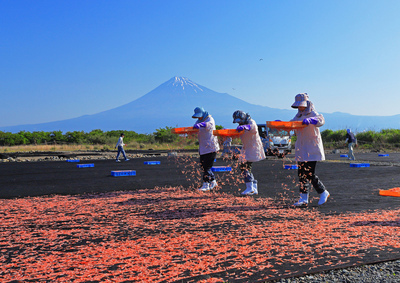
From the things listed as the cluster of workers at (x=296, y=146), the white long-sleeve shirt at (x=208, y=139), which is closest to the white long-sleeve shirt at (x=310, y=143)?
the cluster of workers at (x=296, y=146)

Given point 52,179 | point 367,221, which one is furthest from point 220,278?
point 52,179

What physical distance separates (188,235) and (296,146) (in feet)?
11.8

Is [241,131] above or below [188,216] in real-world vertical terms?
above

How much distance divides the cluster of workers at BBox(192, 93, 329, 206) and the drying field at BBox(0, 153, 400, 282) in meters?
0.48

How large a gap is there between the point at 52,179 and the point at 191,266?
40.1 feet

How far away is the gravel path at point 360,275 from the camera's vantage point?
4121mm

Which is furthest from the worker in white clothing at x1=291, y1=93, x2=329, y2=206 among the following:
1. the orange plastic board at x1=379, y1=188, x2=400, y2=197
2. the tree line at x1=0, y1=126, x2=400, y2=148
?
the tree line at x1=0, y1=126, x2=400, y2=148

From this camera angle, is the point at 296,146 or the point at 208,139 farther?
the point at 208,139

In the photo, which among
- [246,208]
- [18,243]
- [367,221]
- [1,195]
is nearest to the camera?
[18,243]

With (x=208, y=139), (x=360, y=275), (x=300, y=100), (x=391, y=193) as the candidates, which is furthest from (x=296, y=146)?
(x=360, y=275)

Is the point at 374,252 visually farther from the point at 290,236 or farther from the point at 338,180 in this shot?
the point at 338,180

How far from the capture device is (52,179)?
15406 mm

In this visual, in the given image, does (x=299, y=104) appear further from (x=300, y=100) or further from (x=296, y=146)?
(x=296, y=146)

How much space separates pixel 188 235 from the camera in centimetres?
611
